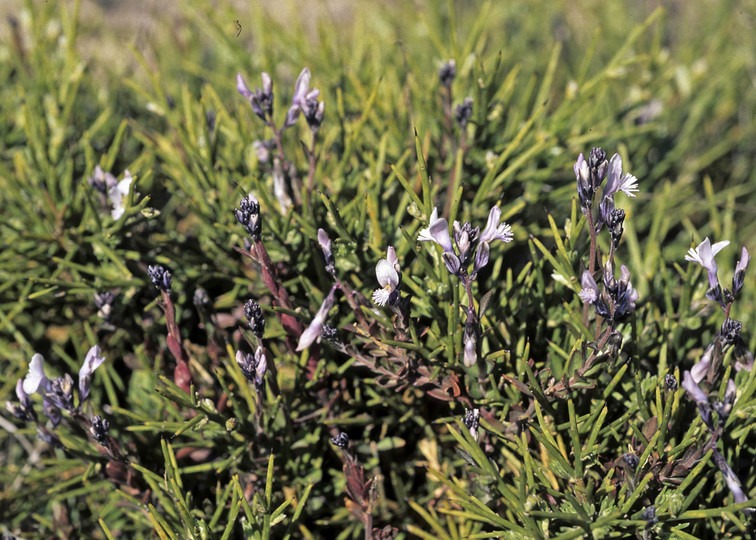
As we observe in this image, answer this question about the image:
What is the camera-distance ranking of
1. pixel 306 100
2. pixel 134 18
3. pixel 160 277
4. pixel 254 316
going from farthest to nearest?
pixel 134 18 → pixel 306 100 → pixel 160 277 → pixel 254 316

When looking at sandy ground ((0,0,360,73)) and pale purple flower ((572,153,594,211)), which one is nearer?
pale purple flower ((572,153,594,211))

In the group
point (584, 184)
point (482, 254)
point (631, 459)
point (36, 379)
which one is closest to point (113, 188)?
point (36, 379)

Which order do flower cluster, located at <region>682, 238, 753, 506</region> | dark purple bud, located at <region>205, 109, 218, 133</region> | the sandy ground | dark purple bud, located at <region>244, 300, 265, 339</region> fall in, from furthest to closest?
the sandy ground
dark purple bud, located at <region>205, 109, 218, 133</region>
dark purple bud, located at <region>244, 300, 265, 339</region>
flower cluster, located at <region>682, 238, 753, 506</region>

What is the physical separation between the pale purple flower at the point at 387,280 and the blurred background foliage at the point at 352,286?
85mm

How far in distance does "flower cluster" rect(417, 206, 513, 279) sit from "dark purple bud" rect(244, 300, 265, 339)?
327mm

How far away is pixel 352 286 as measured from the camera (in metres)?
1.41

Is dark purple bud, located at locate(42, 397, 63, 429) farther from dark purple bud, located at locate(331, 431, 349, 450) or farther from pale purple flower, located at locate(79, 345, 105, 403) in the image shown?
dark purple bud, located at locate(331, 431, 349, 450)

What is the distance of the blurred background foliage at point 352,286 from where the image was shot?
1.19 meters

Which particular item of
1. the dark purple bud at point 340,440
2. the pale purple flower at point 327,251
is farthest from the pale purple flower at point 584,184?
the dark purple bud at point 340,440

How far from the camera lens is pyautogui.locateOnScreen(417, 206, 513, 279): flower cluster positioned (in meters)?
1.01

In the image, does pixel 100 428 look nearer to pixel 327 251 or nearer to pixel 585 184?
pixel 327 251

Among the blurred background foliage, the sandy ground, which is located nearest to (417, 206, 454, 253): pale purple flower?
the blurred background foliage

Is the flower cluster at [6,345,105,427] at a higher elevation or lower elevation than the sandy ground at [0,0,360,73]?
lower

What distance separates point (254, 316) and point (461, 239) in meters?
0.40
